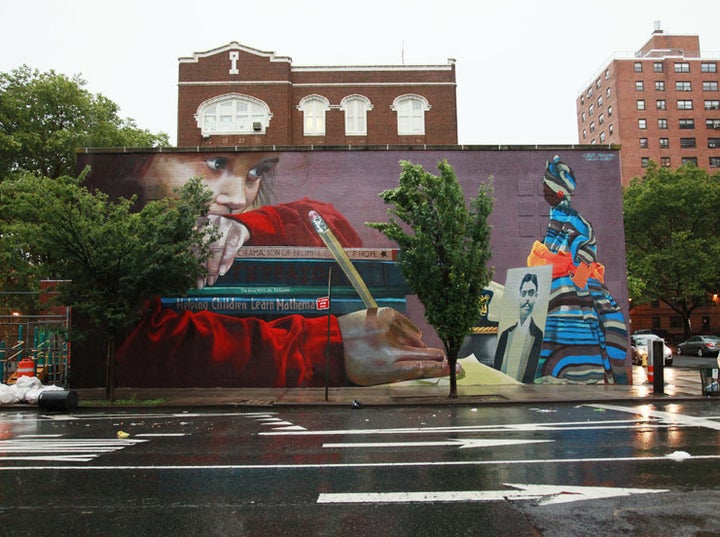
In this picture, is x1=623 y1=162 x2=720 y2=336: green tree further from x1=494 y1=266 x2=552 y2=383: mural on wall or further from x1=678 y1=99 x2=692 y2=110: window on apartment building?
x1=678 y1=99 x2=692 y2=110: window on apartment building

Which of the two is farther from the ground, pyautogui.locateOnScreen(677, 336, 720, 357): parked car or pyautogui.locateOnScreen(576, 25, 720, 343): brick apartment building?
pyautogui.locateOnScreen(576, 25, 720, 343): brick apartment building

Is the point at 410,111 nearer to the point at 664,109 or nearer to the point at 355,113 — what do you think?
the point at 355,113

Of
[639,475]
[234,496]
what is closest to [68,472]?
[234,496]

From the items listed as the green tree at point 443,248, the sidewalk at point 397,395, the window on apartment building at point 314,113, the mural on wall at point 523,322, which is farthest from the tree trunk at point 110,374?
the window on apartment building at point 314,113

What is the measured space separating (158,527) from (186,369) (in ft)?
42.6

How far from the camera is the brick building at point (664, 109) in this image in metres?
74.8

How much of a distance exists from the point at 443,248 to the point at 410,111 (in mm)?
22788

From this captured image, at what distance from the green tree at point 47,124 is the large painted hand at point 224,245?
56.2ft

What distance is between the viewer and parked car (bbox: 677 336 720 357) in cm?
3304

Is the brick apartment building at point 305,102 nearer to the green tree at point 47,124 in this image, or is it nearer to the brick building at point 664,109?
the green tree at point 47,124

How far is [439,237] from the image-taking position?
14922 millimetres

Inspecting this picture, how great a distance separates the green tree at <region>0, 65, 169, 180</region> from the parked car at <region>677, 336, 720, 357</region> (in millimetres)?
37439

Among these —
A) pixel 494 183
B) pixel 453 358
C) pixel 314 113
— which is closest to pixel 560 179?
pixel 494 183

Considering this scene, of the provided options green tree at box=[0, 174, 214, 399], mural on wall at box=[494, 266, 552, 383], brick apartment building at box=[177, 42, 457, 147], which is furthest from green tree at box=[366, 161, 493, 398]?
brick apartment building at box=[177, 42, 457, 147]
